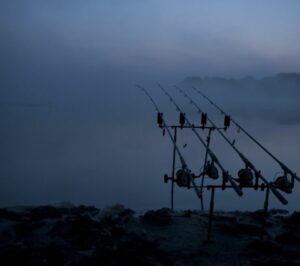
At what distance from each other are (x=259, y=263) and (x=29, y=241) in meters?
5.19

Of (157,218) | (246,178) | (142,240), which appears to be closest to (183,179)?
(246,178)

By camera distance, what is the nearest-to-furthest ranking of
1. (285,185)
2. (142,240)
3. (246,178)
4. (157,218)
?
(285,185) → (246,178) → (142,240) → (157,218)

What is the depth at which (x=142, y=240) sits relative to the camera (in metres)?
8.34

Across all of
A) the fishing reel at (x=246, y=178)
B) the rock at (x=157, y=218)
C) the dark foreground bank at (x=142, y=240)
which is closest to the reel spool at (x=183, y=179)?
the fishing reel at (x=246, y=178)

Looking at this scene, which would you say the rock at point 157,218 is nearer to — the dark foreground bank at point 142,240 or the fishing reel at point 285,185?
the dark foreground bank at point 142,240

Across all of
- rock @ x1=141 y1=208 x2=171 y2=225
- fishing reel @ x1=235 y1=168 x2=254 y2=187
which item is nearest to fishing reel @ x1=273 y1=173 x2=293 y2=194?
fishing reel @ x1=235 y1=168 x2=254 y2=187

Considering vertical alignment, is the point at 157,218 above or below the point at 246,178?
below

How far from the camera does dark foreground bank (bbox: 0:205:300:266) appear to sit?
7.45 metres

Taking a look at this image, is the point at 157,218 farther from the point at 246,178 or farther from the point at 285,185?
the point at 285,185

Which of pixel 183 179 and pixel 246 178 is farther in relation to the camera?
pixel 246 178

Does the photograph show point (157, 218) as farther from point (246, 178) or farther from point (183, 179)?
point (246, 178)

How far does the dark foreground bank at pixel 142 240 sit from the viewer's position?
7.45 meters

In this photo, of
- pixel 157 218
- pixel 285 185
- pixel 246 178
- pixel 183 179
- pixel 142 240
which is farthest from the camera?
pixel 157 218

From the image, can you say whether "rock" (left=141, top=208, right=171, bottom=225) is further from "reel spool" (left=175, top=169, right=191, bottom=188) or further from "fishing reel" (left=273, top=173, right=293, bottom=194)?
"fishing reel" (left=273, top=173, right=293, bottom=194)
